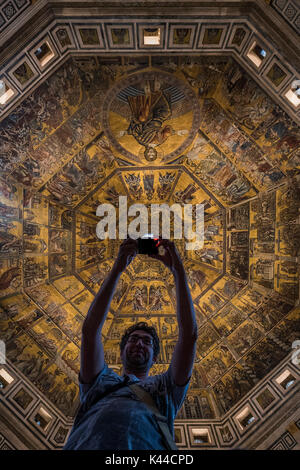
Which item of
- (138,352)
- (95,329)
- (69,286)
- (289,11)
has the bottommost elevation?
(69,286)

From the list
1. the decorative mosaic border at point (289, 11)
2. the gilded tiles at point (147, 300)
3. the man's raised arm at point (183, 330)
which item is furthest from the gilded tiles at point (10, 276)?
the decorative mosaic border at point (289, 11)

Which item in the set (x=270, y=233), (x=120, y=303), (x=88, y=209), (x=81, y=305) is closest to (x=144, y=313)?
(x=120, y=303)

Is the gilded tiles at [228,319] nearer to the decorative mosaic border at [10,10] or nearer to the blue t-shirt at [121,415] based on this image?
the blue t-shirt at [121,415]

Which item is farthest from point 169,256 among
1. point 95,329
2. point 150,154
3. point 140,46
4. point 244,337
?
point 244,337

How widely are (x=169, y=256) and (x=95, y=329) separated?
1.16 meters

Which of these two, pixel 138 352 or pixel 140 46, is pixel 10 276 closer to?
pixel 138 352

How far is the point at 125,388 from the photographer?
281 centimetres

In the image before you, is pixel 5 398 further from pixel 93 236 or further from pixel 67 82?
pixel 67 82

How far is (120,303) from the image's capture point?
41.2 ft

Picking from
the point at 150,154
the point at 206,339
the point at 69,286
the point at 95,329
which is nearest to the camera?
the point at 95,329

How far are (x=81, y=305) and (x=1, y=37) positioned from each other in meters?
9.58

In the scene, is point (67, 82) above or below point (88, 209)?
above

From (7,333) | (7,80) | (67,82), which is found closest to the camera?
(7,80)

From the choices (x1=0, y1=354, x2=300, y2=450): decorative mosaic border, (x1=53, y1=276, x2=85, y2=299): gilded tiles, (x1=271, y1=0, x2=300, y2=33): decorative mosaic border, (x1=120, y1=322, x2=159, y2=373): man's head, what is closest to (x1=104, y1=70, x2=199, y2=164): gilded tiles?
(x1=271, y1=0, x2=300, y2=33): decorative mosaic border
